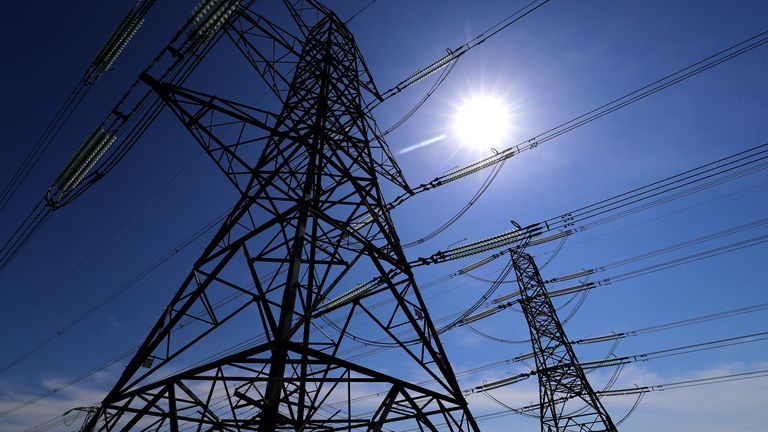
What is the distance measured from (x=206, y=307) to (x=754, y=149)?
12.3 m

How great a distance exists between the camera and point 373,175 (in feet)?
28.0

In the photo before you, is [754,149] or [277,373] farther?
[754,149]

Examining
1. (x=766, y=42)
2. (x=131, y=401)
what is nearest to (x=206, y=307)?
(x=131, y=401)

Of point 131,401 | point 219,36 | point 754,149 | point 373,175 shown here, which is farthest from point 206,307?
point 754,149

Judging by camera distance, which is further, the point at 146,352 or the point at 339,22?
the point at 339,22

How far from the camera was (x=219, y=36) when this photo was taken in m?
8.84

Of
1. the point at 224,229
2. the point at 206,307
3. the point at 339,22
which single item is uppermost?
the point at 339,22

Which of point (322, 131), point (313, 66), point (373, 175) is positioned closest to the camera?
point (322, 131)

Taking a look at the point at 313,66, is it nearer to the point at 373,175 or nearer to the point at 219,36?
the point at 219,36

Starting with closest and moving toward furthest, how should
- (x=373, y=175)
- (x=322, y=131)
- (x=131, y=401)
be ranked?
(x=131, y=401) < (x=322, y=131) < (x=373, y=175)

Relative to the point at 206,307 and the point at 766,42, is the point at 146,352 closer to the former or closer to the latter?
the point at 206,307

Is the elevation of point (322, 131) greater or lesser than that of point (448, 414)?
greater

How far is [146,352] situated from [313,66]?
319 inches

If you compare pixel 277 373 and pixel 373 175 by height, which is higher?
pixel 373 175
